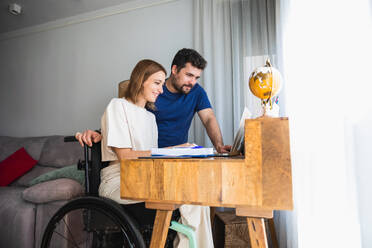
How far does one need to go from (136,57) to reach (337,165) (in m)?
2.40

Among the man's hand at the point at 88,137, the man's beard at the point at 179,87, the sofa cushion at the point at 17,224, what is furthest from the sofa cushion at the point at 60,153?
the man's hand at the point at 88,137

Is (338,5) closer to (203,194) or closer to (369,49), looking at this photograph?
(369,49)

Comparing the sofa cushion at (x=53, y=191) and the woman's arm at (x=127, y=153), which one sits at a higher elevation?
the woman's arm at (x=127, y=153)

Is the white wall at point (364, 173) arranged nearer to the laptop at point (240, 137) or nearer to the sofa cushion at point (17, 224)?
the laptop at point (240, 137)

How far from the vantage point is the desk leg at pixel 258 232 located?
73 centimetres

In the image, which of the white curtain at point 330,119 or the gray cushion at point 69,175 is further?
the gray cushion at point 69,175

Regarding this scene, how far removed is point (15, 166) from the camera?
2.75 meters

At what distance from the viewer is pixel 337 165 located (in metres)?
0.93

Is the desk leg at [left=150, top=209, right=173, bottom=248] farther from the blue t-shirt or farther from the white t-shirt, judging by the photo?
the blue t-shirt

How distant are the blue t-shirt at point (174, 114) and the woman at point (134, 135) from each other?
14.5 inches

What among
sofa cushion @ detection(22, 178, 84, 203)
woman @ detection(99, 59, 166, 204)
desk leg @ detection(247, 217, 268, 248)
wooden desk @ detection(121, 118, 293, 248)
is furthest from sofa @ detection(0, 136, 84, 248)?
desk leg @ detection(247, 217, 268, 248)

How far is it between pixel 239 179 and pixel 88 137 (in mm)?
735

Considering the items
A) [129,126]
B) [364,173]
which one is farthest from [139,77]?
[364,173]

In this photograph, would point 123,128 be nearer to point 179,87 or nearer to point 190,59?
point 179,87
